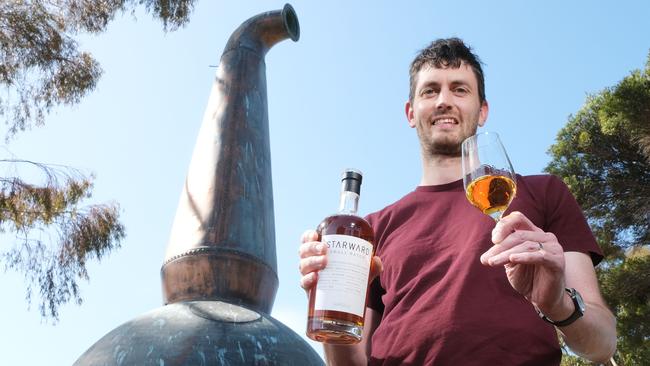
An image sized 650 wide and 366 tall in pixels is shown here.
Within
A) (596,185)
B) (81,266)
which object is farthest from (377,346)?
(596,185)

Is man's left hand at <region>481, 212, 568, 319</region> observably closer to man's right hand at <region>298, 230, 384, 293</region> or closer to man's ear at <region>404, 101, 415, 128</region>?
man's right hand at <region>298, 230, 384, 293</region>

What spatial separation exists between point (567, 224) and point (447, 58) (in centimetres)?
71

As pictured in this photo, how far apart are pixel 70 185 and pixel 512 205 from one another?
8.52 metres

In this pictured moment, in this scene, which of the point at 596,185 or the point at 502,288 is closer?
the point at 502,288

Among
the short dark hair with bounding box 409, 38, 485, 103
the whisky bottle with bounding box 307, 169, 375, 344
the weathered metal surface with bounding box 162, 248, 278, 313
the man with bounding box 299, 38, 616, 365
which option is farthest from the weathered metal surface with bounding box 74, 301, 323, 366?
the short dark hair with bounding box 409, 38, 485, 103

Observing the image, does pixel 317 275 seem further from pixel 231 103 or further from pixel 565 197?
pixel 231 103

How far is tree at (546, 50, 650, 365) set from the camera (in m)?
11.0

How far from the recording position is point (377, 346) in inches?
69.9

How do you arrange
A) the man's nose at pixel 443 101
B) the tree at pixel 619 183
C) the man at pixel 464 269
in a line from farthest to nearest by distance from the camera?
the tree at pixel 619 183, the man's nose at pixel 443 101, the man at pixel 464 269

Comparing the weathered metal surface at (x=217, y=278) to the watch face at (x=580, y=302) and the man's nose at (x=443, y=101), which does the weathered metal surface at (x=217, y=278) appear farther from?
the watch face at (x=580, y=302)

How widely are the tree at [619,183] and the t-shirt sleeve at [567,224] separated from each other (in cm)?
1005

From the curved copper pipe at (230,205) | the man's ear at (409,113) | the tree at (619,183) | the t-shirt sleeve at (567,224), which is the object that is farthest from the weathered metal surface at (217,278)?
the tree at (619,183)

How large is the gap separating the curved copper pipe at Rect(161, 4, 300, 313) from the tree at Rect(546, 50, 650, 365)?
933cm

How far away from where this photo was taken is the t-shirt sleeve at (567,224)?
67.1 inches
